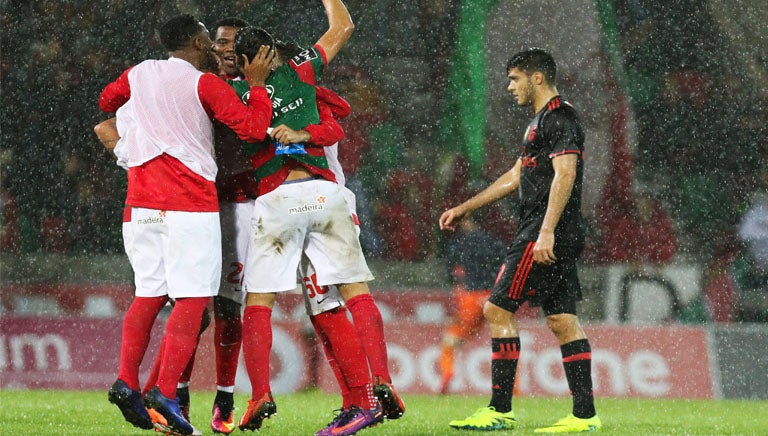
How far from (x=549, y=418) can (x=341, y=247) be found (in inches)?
82.4

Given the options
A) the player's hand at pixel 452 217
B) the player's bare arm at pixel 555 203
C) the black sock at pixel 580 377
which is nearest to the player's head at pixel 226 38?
the player's hand at pixel 452 217

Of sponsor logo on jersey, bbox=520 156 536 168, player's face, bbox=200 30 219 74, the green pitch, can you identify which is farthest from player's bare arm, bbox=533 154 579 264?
player's face, bbox=200 30 219 74

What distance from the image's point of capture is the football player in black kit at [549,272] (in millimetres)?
4895

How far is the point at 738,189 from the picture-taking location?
1076cm

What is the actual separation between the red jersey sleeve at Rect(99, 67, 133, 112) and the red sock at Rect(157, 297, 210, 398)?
0.87 metres

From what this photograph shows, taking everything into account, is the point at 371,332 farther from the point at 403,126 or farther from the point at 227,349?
the point at 403,126

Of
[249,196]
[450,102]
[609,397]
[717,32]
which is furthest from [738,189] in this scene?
[249,196]

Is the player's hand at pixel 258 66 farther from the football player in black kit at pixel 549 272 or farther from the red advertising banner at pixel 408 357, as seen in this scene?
the red advertising banner at pixel 408 357

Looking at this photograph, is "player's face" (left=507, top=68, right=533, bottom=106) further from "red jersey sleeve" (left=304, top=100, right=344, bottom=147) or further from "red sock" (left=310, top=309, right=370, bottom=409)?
"red sock" (left=310, top=309, right=370, bottom=409)

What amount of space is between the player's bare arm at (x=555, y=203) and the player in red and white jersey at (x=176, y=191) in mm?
1374

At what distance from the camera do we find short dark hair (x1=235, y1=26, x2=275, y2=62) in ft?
14.0

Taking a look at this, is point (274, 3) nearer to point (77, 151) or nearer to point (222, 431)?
point (77, 151)

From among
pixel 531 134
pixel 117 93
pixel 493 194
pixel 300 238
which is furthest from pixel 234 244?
pixel 531 134

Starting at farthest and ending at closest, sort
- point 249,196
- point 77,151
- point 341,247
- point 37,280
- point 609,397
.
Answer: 1. point 77,151
2. point 37,280
3. point 609,397
4. point 249,196
5. point 341,247
